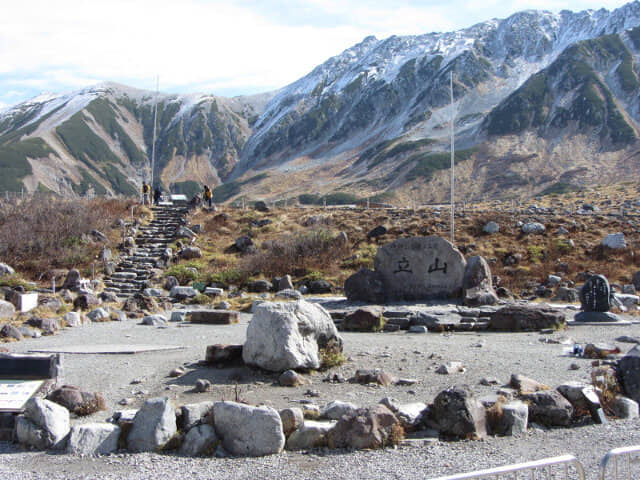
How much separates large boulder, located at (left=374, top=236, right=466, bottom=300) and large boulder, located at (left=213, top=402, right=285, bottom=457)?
13.9m

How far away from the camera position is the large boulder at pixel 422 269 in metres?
20.1

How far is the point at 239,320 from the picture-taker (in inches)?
704

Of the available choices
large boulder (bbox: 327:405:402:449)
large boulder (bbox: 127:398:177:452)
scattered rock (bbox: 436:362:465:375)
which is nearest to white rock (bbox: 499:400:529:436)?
large boulder (bbox: 327:405:402:449)

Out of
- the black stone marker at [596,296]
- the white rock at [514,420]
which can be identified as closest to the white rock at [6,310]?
the white rock at [514,420]

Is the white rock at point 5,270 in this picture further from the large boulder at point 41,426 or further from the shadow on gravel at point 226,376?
the large boulder at point 41,426

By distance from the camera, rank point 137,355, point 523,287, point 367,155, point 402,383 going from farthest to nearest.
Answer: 1. point 367,155
2. point 523,287
3. point 137,355
4. point 402,383

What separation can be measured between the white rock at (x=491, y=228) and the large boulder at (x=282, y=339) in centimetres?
2236

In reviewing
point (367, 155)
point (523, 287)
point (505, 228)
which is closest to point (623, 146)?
point (367, 155)

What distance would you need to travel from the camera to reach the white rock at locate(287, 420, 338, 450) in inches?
271

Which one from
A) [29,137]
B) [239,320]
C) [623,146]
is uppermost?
[29,137]

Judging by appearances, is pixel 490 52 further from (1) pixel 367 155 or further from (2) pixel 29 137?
(2) pixel 29 137

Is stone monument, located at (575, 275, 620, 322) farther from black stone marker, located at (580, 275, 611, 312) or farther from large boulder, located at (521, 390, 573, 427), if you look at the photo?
large boulder, located at (521, 390, 573, 427)

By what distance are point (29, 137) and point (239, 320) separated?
206 metres

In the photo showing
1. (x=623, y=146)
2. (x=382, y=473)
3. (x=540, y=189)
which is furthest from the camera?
(x=623, y=146)
